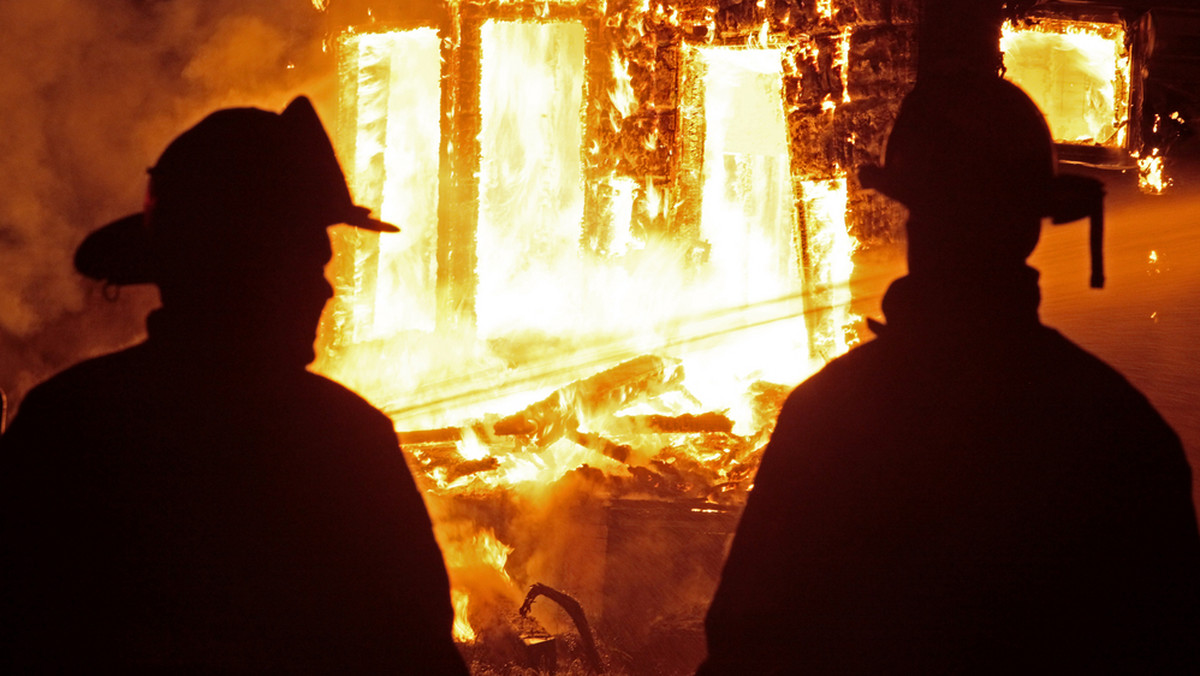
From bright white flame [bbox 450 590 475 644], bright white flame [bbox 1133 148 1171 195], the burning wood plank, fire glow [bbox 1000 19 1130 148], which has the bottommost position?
bright white flame [bbox 450 590 475 644]

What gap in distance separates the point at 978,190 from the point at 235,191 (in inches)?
142

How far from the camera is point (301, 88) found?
295 inches

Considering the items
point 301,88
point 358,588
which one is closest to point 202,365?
point 358,588

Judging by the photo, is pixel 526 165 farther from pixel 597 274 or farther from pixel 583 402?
pixel 583 402

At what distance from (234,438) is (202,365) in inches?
13.8

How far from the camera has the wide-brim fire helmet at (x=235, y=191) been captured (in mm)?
3252

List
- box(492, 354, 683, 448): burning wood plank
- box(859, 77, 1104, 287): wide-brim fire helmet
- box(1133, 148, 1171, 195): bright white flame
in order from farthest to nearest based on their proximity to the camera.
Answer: box(492, 354, 683, 448): burning wood plank, box(1133, 148, 1171, 195): bright white flame, box(859, 77, 1104, 287): wide-brim fire helmet

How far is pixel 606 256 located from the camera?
6.69 m

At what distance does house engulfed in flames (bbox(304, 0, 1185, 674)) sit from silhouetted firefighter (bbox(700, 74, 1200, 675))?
1.57m

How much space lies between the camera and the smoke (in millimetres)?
6840

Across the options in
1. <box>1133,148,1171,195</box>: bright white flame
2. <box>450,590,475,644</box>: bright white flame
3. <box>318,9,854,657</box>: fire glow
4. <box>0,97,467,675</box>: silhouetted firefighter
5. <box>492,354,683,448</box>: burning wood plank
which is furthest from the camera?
<box>492,354,683,448</box>: burning wood plank

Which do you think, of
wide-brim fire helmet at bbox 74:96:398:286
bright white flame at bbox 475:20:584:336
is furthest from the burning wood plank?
wide-brim fire helmet at bbox 74:96:398:286

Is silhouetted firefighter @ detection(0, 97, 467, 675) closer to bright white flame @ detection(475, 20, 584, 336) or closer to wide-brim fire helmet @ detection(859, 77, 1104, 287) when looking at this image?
wide-brim fire helmet @ detection(859, 77, 1104, 287)

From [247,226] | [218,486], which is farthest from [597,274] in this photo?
[218,486]
